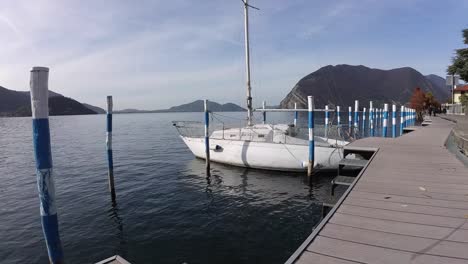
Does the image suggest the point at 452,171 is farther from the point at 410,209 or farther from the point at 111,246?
the point at 111,246

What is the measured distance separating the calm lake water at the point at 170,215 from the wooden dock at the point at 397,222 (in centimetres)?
311

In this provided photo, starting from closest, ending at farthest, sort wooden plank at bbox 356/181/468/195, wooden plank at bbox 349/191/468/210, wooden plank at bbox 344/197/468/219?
wooden plank at bbox 344/197/468/219
wooden plank at bbox 349/191/468/210
wooden plank at bbox 356/181/468/195

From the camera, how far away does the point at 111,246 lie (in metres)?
7.76

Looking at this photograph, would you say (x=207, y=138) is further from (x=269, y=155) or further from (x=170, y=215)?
(x=170, y=215)

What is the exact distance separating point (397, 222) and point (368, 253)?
120 centimetres

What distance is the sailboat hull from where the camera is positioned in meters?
14.4

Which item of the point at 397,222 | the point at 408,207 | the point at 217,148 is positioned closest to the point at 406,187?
the point at 408,207

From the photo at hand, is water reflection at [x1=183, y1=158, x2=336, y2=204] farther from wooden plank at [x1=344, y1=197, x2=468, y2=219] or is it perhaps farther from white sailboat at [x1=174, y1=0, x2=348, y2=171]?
wooden plank at [x1=344, y1=197, x2=468, y2=219]

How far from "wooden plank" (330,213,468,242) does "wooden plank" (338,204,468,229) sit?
14 cm

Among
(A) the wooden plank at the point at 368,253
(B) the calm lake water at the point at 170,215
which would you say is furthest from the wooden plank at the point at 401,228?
(B) the calm lake water at the point at 170,215

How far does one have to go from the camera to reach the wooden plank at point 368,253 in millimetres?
3002

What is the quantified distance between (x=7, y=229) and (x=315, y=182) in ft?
41.3

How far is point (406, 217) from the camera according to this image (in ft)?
13.9

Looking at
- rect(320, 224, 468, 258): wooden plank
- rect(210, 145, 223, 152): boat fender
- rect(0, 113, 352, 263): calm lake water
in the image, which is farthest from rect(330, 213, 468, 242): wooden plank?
rect(210, 145, 223, 152): boat fender
